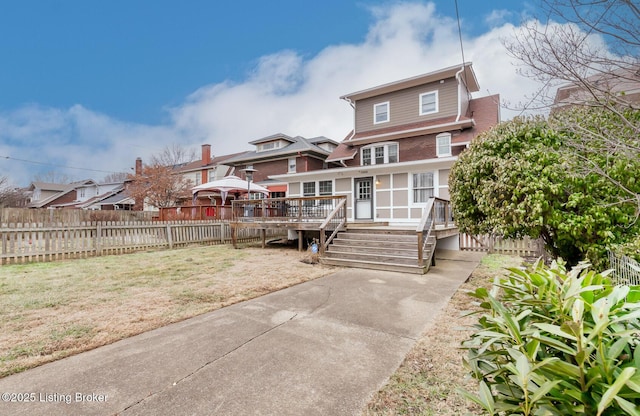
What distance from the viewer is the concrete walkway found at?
2150 mm

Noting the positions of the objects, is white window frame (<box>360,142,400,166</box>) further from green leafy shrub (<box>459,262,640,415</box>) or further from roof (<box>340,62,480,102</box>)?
green leafy shrub (<box>459,262,640,415</box>)

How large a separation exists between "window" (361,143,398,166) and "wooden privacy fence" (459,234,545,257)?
5.74 m

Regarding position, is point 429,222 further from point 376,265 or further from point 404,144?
point 404,144

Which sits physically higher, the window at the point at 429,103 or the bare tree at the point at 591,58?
the window at the point at 429,103

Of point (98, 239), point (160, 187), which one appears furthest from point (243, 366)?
point (160, 187)

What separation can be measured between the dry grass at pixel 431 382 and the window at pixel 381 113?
13.8m

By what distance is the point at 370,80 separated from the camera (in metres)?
16.3

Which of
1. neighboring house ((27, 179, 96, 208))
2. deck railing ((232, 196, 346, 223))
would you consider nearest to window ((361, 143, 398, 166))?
deck railing ((232, 196, 346, 223))

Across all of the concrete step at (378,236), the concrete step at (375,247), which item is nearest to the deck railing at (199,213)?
the concrete step at (378,236)

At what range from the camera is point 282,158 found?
20.7 metres

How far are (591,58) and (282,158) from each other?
18.5 meters

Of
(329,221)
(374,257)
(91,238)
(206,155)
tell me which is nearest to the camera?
(374,257)

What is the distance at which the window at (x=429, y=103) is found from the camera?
1425 centimetres

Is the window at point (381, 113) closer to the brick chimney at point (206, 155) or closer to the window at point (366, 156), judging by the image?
the window at point (366, 156)
